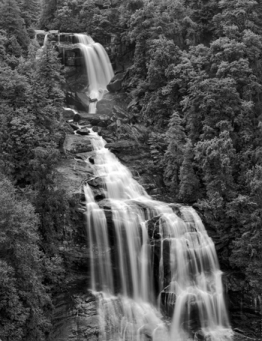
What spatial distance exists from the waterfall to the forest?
1.27 m

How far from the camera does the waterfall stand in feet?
107

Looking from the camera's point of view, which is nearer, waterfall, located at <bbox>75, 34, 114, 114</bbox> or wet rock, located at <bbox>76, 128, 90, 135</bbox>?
wet rock, located at <bbox>76, 128, 90, 135</bbox>

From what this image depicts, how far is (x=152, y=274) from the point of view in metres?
19.9

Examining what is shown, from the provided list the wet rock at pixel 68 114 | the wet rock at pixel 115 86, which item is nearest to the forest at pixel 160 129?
the wet rock at pixel 115 86

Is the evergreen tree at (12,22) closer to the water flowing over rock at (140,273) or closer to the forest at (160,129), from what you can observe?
the forest at (160,129)

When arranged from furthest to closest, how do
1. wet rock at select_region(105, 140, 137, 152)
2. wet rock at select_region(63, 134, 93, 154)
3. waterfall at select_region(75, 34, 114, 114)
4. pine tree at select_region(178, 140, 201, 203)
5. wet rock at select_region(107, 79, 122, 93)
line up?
waterfall at select_region(75, 34, 114, 114) → wet rock at select_region(107, 79, 122, 93) → wet rock at select_region(105, 140, 137, 152) → wet rock at select_region(63, 134, 93, 154) → pine tree at select_region(178, 140, 201, 203)

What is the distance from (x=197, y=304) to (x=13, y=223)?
9.37m

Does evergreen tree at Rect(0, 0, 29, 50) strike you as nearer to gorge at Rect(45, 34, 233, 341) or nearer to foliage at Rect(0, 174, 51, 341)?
gorge at Rect(45, 34, 233, 341)

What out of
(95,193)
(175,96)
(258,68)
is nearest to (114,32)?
(175,96)

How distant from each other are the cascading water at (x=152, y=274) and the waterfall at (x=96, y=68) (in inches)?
527

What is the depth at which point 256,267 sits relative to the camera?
20.3 m

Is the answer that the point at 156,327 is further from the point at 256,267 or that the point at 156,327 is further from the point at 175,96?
the point at 175,96

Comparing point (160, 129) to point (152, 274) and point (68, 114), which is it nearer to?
point (68, 114)

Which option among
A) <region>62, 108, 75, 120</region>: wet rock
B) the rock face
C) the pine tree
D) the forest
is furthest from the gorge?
<region>62, 108, 75, 120</region>: wet rock
